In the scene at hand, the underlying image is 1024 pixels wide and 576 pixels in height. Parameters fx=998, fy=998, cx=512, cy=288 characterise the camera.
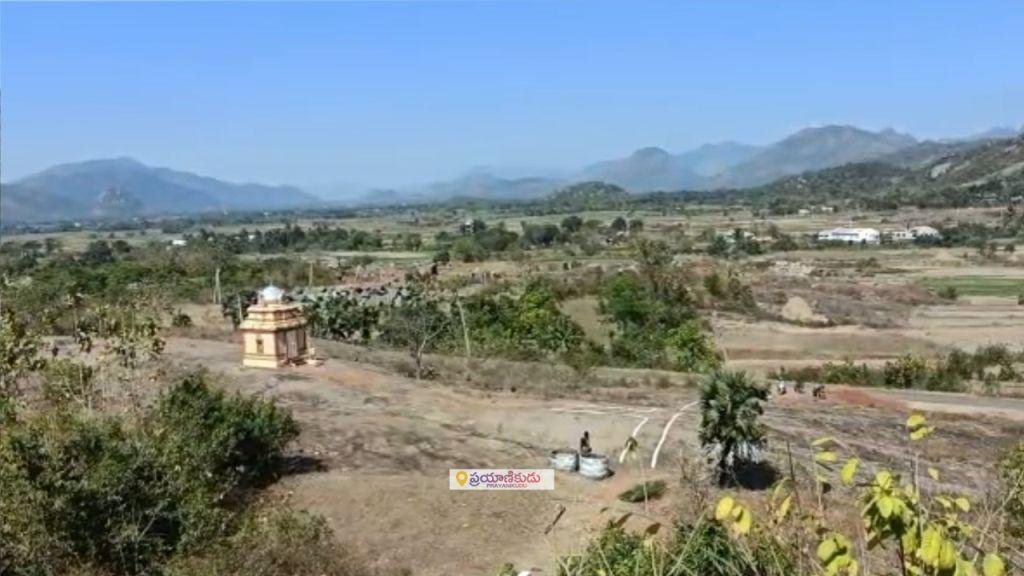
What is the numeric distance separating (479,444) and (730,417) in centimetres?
607

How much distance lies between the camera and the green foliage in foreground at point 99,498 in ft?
41.0

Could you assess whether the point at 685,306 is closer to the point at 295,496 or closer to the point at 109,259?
the point at 295,496

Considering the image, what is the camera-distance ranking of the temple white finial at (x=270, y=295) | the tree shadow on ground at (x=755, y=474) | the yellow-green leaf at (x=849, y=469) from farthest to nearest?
the temple white finial at (x=270, y=295)
the tree shadow on ground at (x=755, y=474)
the yellow-green leaf at (x=849, y=469)

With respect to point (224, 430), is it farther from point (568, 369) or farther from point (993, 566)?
point (568, 369)

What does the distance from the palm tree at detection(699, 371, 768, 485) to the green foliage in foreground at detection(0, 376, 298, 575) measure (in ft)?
32.1

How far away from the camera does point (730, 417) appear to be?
20.0 m

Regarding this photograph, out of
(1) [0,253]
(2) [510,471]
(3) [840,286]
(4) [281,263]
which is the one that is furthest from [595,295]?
(1) [0,253]

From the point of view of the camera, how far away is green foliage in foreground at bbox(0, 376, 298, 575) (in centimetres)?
1249

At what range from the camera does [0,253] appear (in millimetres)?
104500

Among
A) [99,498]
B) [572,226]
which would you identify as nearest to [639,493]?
[99,498]

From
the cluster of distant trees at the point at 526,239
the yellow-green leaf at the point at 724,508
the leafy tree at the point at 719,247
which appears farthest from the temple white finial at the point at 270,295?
the leafy tree at the point at 719,247

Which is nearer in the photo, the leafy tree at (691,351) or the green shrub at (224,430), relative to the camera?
the green shrub at (224,430)

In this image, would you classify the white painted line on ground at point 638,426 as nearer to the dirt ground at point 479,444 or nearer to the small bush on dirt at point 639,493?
the dirt ground at point 479,444

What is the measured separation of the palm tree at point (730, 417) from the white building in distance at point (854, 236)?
302ft
